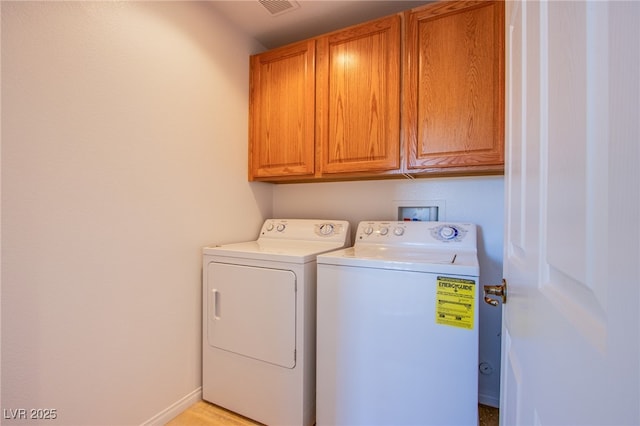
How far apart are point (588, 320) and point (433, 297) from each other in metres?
0.93

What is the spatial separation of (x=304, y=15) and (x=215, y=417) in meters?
2.53

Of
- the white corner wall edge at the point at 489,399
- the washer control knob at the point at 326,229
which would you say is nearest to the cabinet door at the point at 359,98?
the washer control knob at the point at 326,229

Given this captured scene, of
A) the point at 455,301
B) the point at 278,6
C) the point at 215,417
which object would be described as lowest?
the point at 215,417

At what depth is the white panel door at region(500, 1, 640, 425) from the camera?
23 cm

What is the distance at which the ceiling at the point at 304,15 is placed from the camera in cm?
169

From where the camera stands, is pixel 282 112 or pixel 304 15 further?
pixel 282 112

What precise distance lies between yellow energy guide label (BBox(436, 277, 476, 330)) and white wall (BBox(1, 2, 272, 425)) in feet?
4.54

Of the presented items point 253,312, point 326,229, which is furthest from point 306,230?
point 253,312

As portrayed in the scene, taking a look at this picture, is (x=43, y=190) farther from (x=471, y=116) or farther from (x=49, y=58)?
(x=471, y=116)

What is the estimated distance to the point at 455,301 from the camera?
1132mm

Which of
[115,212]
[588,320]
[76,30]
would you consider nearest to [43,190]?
[115,212]

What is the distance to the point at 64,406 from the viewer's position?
3.68 ft

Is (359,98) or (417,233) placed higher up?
(359,98)

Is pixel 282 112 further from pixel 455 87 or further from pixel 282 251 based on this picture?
pixel 455 87
